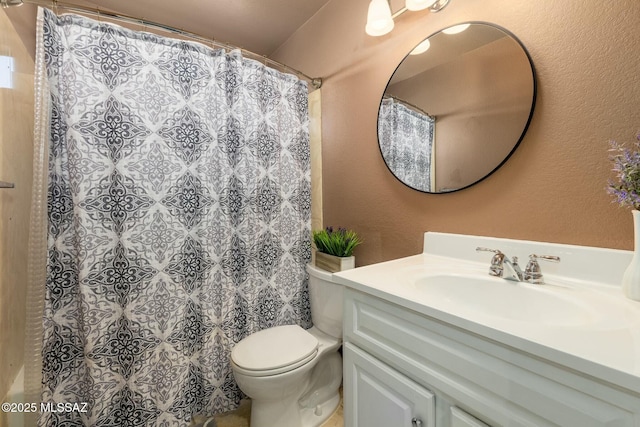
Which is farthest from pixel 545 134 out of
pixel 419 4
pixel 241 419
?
pixel 241 419

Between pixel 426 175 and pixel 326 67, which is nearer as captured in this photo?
pixel 426 175

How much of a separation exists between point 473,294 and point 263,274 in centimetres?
104

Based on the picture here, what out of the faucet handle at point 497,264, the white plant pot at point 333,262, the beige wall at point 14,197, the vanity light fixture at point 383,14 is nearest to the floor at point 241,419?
the white plant pot at point 333,262

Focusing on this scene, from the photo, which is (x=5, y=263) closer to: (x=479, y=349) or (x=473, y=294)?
(x=479, y=349)

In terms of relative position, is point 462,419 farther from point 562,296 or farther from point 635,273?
point 635,273

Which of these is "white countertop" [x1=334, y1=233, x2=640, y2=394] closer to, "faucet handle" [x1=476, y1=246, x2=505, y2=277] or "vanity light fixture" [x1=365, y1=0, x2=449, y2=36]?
"faucet handle" [x1=476, y1=246, x2=505, y2=277]

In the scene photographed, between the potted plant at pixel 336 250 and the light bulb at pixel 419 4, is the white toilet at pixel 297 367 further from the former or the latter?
the light bulb at pixel 419 4

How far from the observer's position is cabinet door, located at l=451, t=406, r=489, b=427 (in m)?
0.59

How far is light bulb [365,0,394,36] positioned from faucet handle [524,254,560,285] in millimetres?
1126

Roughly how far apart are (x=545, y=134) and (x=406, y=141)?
530mm

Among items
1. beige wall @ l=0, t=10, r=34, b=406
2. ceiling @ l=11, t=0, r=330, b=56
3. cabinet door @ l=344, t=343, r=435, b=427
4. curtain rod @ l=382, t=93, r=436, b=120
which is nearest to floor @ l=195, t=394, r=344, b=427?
cabinet door @ l=344, t=343, r=435, b=427

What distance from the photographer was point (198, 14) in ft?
5.97

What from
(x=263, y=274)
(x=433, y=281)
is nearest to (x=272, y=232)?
(x=263, y=274)

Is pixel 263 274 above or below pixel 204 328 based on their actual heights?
above
